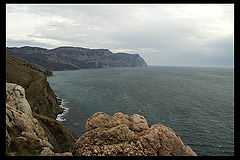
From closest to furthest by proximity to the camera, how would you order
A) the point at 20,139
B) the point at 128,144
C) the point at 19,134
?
the point at 20,139
the point at 128,144
the point at 19,134

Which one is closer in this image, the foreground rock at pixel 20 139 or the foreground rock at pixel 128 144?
the foreground rock at pixel 20 139

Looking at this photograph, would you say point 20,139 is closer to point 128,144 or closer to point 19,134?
point 19,134

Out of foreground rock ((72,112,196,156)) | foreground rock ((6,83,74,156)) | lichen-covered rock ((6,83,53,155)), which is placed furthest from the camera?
foreground rock ((72,112,196,156))

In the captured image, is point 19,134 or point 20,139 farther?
point 19,134

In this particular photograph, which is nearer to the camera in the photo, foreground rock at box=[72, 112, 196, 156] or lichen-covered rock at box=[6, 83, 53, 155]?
lichen-covered rock at box=[6, 83, 53, 155]

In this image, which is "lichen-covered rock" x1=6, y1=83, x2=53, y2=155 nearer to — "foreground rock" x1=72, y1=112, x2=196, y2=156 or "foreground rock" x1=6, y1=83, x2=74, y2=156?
"foreground rock" x1=6, y1=83, x2=74, y2=156

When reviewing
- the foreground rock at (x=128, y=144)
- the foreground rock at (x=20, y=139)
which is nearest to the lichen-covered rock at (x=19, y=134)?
the foreground rock at (x=20, y=139)

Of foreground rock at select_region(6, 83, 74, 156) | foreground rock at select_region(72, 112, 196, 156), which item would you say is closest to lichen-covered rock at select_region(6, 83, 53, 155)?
foreground rock at select_region(6, 83, 74, 156)

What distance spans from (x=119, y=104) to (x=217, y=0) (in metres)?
71.0

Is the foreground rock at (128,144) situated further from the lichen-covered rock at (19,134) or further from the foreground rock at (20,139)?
the lichen-covered rock at (19,134)

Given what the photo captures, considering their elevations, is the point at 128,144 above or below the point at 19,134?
below

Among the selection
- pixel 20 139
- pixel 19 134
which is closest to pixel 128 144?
pixel 20 139

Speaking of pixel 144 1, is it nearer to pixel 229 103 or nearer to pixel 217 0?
pixel 217 0
